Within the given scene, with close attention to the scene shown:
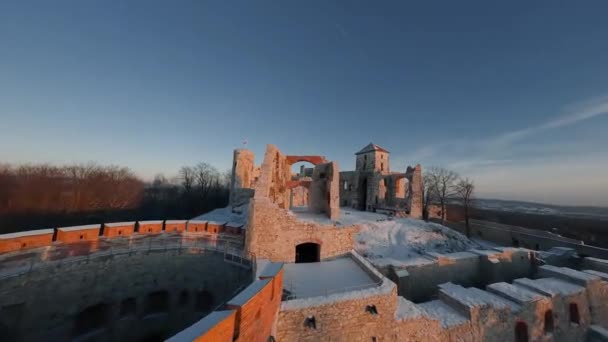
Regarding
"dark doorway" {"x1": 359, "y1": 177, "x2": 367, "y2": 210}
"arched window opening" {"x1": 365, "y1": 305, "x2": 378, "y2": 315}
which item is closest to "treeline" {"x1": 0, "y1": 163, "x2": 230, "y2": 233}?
"dark doorway" {"x1": 359, "y1": 177, "x2": 367, "y2": 210}

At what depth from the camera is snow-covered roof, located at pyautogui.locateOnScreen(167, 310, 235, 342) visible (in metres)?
2.82

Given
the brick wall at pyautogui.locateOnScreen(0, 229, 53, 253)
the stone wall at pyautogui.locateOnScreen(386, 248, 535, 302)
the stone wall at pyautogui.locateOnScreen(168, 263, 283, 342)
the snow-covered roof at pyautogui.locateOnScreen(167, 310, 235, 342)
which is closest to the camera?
the snow-covered roof at pyautogui.locateOnScreen(167, 310, 235, 342)

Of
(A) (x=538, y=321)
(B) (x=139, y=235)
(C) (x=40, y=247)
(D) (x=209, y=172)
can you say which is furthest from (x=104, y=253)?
(D) (x=209, y=172)

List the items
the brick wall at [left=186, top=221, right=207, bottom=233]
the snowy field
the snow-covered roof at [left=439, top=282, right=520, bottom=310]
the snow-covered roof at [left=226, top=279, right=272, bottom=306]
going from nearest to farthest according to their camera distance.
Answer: the snow-covered roof at [left=226, top=279, right=272, bottom=306] < the snow-covered roof at [left=439, top=282, right=520, bottom=310] < the brick wall at [left=186, top=221, right=207, bottom=233] < the snowy field

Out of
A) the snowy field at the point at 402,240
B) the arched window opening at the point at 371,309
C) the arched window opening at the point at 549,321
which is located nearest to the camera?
the arched window opening at the point at 371,309

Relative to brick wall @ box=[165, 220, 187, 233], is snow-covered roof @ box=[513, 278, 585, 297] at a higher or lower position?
lower

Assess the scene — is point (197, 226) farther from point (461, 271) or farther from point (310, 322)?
point (461, 271)

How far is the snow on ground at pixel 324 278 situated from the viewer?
7.55m

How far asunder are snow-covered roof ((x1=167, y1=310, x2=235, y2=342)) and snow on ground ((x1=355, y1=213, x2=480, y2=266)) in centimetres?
1009

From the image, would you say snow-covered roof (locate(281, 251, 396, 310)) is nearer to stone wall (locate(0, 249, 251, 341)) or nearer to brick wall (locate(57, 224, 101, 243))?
stone wall (locate(0, 249, 251, 341))

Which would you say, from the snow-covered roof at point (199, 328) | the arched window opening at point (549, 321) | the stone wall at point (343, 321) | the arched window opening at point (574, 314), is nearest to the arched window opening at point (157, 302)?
the stone wall at point (343, 321)

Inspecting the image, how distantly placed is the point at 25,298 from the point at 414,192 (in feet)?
85.9

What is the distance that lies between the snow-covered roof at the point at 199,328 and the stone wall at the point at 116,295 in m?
6.92

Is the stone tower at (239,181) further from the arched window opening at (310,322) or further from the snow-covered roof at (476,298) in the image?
the snow-covered roof at (476,298)
